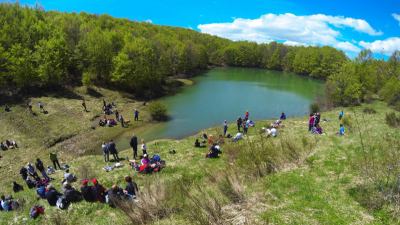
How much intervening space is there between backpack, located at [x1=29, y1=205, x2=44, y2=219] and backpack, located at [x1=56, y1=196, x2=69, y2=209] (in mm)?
935

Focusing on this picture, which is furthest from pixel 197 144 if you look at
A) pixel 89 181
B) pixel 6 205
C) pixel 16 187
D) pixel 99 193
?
pixel 6 205

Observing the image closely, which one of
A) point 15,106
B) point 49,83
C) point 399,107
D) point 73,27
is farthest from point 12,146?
point 399,107

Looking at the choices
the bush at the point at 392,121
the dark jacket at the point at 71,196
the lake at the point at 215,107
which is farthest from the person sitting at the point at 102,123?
the bush at the point at 392,121

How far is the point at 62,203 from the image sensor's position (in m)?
18.5

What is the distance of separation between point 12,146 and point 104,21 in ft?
266

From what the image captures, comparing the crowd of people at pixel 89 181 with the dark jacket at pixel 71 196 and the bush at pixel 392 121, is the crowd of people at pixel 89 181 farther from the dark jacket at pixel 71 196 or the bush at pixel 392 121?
the bush at pixel 392 121

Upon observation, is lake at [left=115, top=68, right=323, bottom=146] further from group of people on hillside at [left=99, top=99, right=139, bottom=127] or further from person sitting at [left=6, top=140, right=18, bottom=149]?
person sitting at [left=6, top=140, right=18, bottom=149]

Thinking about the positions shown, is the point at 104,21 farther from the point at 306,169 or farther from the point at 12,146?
the point at 306,169

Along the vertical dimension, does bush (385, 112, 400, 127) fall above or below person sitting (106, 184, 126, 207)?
above

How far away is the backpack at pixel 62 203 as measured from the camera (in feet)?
60.6

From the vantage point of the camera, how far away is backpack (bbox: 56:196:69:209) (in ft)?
60.6

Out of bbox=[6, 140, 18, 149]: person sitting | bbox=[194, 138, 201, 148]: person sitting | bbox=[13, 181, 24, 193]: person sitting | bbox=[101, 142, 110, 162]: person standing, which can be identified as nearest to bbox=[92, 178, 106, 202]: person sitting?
bbox=[13, 181, 24, 193]: person sitting

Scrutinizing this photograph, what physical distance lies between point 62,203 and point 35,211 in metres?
1.49

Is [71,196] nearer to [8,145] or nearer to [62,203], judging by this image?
[62,203]
